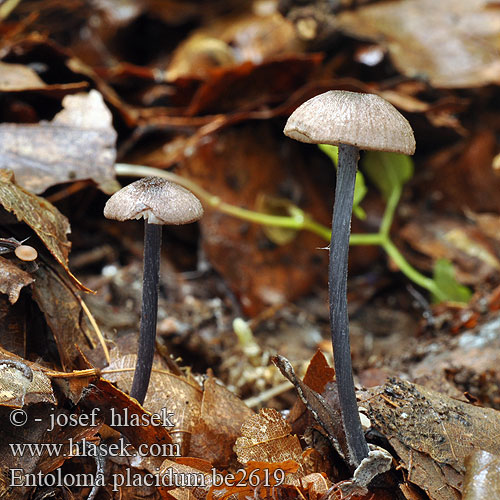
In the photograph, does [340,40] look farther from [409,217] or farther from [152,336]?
[152,336]

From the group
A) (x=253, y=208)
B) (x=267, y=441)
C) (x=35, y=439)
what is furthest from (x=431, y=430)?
(x=253, y=208)

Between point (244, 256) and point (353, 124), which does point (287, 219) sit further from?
point (353, 124)

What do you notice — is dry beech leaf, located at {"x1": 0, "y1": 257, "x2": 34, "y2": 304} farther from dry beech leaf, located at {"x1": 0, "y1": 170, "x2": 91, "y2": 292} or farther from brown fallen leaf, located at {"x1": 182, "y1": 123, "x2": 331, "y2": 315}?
brown fallen leaf, located at {"x1": 182, "y1": 123, "x2": 331, "y2": 315}

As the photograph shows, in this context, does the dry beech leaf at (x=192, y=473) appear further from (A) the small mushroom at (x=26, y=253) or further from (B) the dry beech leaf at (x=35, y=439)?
(A) the small mushroom at (x=26, y=253)

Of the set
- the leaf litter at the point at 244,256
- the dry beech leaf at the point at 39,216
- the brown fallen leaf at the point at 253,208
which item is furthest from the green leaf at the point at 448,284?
the dry beech leaf at the point at 39,216

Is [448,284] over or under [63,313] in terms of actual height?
under

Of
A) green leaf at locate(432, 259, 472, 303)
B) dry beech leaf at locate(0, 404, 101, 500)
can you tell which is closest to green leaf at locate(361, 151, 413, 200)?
green leaf at locate(432, 259, 472, 303)
